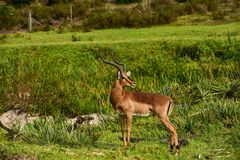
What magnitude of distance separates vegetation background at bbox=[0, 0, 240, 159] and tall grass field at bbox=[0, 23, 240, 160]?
0.02m

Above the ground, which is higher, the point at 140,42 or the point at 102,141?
the point at 140,42

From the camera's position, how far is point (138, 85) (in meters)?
17.8

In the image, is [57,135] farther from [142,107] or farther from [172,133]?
[172,133]

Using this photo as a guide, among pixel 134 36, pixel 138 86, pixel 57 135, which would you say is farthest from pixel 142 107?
pixel 134 36

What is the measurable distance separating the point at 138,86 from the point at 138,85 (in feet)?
0.23

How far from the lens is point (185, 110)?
48.4ft

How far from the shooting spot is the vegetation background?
12148mm

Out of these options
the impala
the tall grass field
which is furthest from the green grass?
the impala

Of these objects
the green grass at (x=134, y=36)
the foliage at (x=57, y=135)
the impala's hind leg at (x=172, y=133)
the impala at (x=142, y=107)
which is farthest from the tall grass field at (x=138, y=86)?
the impala at (x=142, y=107)

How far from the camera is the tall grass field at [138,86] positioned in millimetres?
12953

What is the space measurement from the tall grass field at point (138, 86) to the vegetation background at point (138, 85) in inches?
1.0

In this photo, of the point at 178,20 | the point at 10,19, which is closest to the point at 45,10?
the point at 10,19

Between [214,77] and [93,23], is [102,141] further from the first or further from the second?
[93,23]

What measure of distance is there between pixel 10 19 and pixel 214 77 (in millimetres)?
17812
